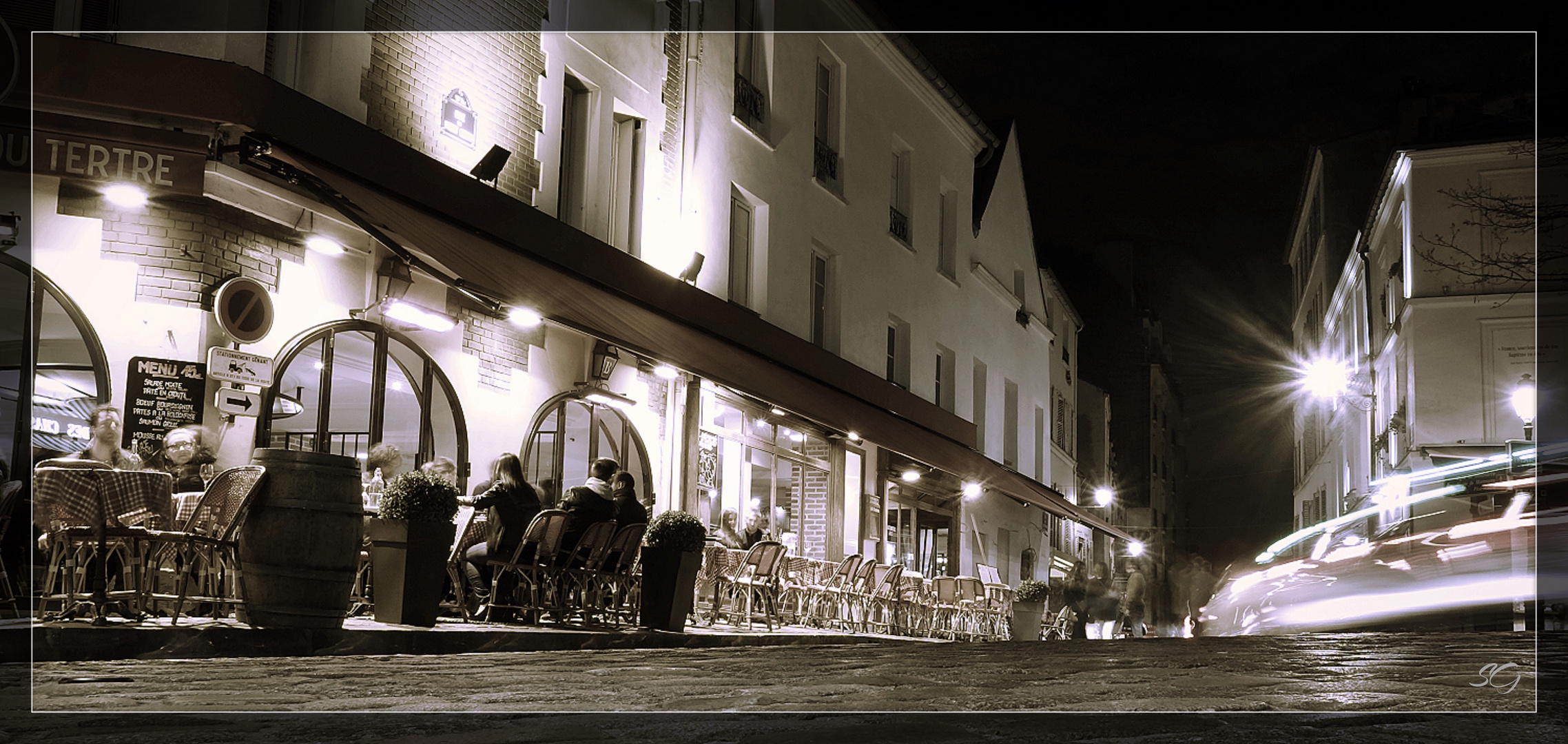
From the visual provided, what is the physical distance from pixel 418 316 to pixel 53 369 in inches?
105

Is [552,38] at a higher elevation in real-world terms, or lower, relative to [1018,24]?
higher

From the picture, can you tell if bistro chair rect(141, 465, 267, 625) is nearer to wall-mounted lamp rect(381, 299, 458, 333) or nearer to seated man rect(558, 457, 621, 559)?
seated man rect(558, 457, 621, 559)

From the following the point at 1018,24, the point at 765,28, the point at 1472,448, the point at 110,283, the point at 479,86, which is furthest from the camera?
the point at 765,28

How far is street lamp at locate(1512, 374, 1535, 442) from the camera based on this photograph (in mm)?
5621

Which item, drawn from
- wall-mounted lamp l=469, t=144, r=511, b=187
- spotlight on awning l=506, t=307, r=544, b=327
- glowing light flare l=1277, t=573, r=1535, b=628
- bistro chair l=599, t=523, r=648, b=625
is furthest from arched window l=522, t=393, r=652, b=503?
glowing light flare l=1277, t=573, r=1535, b=628

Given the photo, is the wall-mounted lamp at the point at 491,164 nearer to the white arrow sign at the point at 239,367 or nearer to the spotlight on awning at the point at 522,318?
the spotlight on awning at the point at 522,318

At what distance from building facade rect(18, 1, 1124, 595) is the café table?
1.52 metres

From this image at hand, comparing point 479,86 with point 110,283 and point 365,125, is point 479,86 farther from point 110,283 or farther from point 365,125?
point 110,283

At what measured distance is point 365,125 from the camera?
28.9ft

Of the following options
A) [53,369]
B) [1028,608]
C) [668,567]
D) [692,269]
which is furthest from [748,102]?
[53,369]

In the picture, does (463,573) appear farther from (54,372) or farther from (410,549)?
(54,372)

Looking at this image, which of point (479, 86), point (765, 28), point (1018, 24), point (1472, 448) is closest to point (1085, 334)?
point (1472, 448)

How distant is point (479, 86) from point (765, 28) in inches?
200

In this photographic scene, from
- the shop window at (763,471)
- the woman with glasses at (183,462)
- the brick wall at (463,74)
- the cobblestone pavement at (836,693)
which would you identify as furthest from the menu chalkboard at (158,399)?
the shop window at (763,471)
